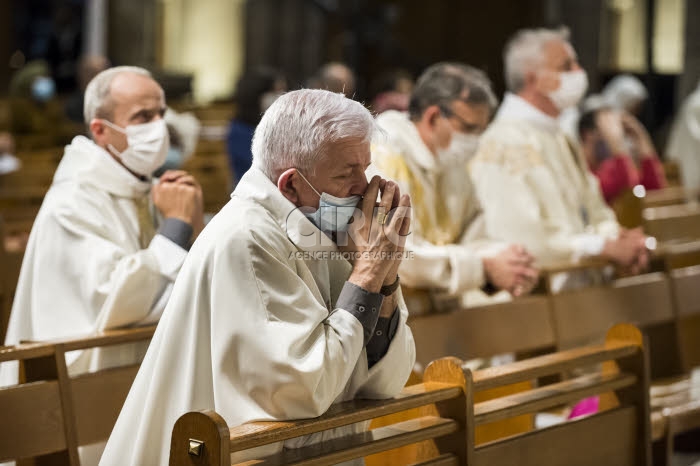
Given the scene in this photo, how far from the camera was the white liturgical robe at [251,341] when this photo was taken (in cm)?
250

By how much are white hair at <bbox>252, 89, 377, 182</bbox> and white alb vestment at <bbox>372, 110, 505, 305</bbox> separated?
5.39 feet

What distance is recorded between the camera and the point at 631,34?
513 inches

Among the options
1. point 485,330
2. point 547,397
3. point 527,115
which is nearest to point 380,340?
point 547,397

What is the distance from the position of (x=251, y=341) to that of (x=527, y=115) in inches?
148

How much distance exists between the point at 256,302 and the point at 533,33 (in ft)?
12.8

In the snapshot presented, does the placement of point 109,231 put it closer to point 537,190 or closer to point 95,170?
point 95,170

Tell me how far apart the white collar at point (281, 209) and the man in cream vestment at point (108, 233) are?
1049 mm

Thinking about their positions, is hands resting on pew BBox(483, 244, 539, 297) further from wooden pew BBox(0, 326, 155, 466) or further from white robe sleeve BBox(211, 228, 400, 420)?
white robe sleeve BBox(211, 228, 400, 420)

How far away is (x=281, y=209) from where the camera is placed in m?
2.65

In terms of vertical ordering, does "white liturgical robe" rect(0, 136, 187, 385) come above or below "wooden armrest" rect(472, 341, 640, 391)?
above

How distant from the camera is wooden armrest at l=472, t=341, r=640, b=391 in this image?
304cm

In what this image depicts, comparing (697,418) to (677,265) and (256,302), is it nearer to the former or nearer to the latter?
(677,265)

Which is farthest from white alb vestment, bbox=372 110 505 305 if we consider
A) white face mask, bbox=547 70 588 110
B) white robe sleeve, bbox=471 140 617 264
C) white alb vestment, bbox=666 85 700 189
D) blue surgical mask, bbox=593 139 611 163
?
white alb vestment, bbox=666 85 700 189

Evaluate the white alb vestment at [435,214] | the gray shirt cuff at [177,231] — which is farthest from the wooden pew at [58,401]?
the white alb vestment at [435,214]
